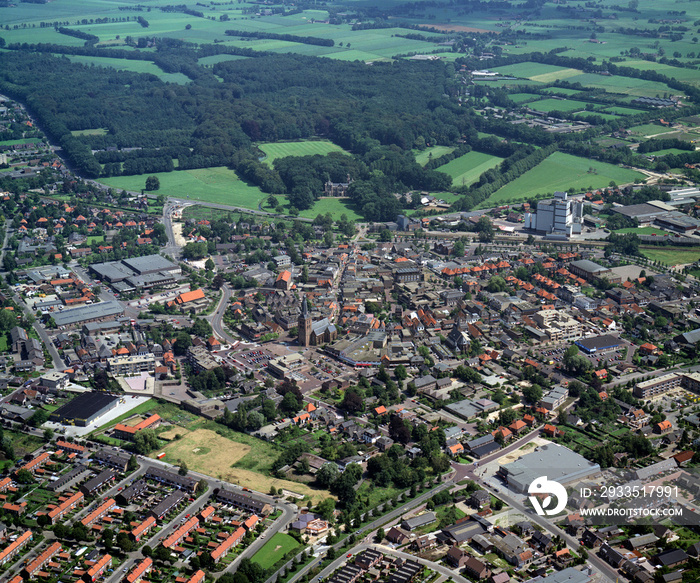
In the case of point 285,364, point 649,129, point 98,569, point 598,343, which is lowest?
point 98,569

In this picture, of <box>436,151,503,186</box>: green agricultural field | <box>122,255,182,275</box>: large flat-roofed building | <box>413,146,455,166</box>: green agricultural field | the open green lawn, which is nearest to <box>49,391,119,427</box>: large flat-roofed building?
<box>122,255,182,275</box>: large flat-roofed building

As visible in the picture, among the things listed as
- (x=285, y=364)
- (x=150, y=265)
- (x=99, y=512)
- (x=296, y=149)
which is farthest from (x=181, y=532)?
(x=296, y=149)

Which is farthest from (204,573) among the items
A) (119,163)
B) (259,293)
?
(119,163)

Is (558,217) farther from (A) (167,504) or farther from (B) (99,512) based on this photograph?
(B) (99,512)

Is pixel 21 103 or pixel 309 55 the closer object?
pixel 21 103

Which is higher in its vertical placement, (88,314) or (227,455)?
(88,314)

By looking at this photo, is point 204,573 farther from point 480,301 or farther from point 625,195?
point 625,195

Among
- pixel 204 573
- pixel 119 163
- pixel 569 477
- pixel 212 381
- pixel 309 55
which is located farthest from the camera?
pixel 309 55
